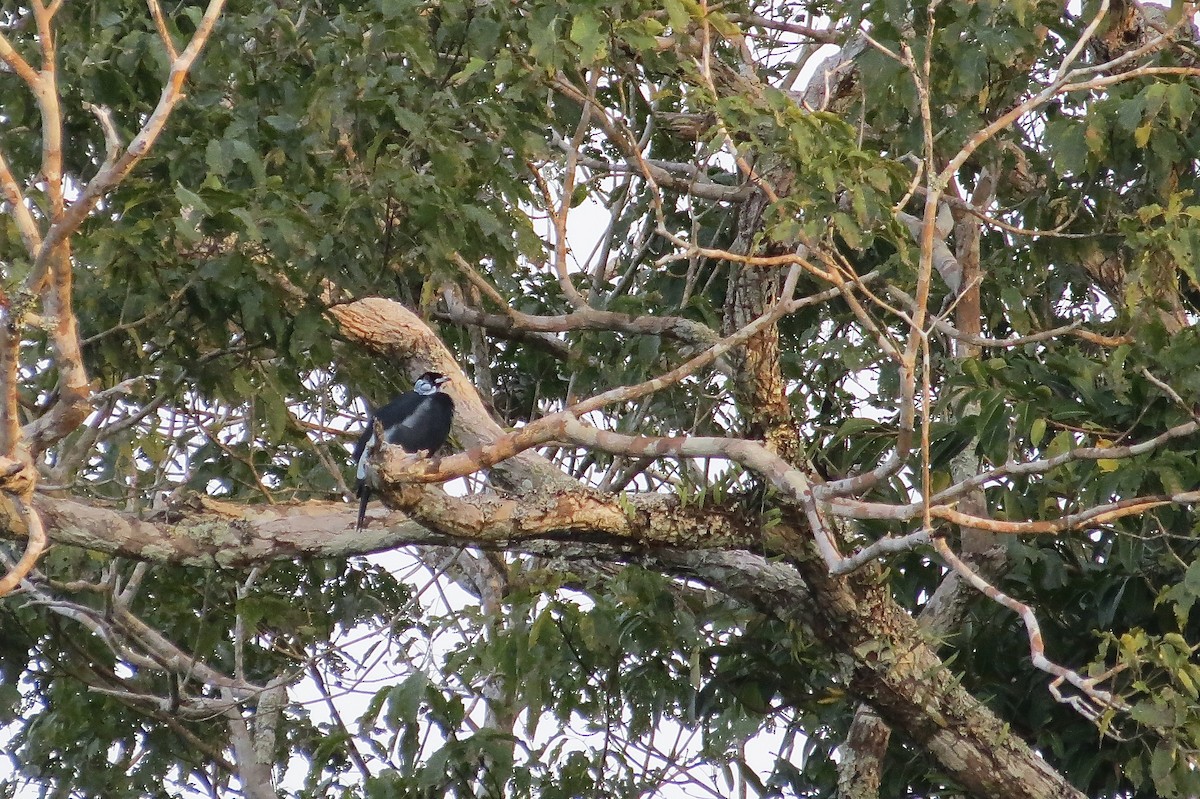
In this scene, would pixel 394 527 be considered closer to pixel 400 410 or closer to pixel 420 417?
pixel 420 417

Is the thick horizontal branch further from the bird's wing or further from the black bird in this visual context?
the bird's wing

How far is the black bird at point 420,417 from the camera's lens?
4879 mm

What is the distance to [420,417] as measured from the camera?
504cm

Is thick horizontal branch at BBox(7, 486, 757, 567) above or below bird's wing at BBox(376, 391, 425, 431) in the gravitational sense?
below

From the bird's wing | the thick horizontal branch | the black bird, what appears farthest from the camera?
the bird's wing

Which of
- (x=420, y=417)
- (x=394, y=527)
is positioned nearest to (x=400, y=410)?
(x=420, y=417)

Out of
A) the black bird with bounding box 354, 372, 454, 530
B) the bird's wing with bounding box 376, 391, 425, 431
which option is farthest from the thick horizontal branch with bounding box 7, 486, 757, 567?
the bird's wing with bounding box 376, 391, 425, 431

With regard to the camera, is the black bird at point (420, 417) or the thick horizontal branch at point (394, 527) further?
the black bird at point (420, 417)

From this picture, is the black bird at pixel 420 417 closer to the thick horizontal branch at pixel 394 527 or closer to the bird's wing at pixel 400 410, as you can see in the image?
the bird's wing at pixel 400 410

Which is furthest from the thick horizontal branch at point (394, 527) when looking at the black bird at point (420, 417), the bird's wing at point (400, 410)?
the bird's wing at point (400, 410)

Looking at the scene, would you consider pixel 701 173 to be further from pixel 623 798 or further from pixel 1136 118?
pixel 623 798

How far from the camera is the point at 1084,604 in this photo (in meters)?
4.59

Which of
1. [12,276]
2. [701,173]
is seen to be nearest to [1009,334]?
[701,173]

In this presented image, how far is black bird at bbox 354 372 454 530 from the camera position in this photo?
4.88 meters
